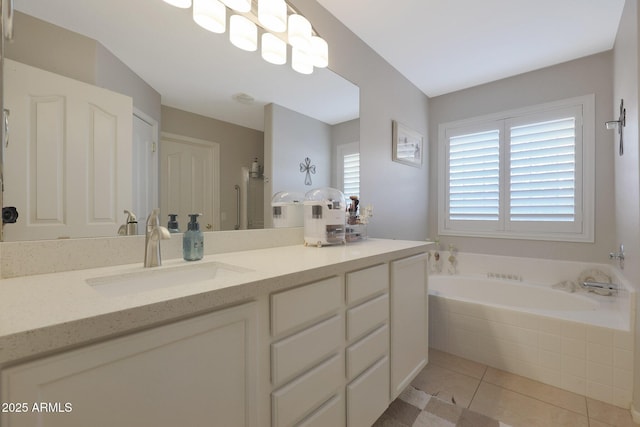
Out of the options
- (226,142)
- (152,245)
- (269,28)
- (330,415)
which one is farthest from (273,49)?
(330,415)

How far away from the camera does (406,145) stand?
2.68 meters

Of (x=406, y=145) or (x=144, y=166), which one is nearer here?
(x=144, y=166)

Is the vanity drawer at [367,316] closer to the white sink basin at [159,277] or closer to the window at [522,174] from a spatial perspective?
the white sink basin at [159,277]

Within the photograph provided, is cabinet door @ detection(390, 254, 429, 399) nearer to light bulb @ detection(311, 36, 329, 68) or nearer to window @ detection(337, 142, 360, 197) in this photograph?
window @ detection(337, 142, 360, 197)

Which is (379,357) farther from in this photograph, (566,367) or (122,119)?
(122,119)

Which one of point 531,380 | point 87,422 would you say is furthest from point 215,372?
point 531,380

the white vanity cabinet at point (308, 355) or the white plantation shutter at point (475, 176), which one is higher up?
the white plantation shutter at point (475, 176)

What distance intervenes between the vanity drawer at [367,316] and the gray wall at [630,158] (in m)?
1.42

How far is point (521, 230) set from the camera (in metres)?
2.60

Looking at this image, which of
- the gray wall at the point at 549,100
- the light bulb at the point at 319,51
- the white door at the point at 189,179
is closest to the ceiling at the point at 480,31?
the gray wall at the point at 549,100

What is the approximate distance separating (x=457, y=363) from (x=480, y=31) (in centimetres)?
243

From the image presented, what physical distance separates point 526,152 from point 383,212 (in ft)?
4.93

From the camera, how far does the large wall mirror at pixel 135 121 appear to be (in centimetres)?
84

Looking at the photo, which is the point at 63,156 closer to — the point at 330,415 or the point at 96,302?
the point at 96,302
